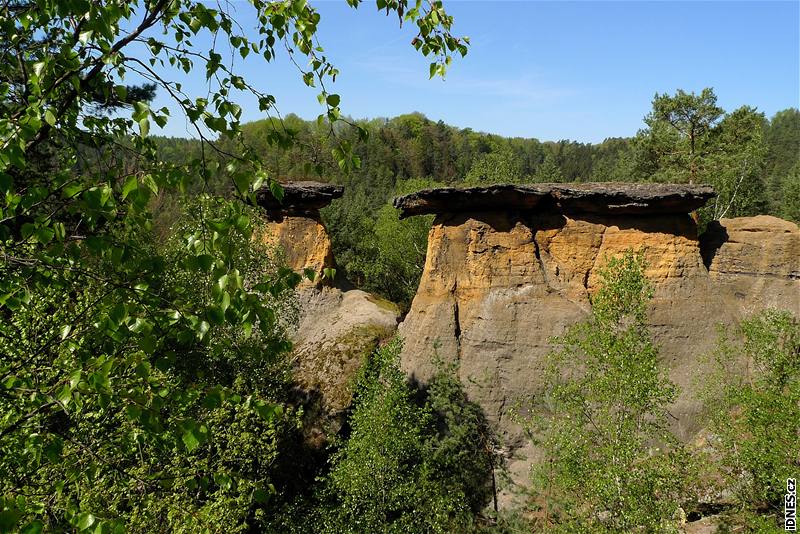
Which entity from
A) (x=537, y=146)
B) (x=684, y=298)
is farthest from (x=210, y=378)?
(x=537, y=146)

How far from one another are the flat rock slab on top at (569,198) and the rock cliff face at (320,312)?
5348 millimetres

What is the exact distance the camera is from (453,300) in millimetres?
17391

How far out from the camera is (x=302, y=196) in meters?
21.2

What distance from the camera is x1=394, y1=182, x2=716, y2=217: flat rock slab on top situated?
599 inches

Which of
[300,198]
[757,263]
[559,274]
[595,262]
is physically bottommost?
[559,274]

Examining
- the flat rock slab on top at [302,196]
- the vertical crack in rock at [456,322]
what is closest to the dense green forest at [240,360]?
the vertical crack in rock at [456,322]

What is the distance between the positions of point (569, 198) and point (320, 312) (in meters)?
11.3

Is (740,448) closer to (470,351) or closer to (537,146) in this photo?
(470,351)

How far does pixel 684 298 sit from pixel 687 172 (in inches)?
580

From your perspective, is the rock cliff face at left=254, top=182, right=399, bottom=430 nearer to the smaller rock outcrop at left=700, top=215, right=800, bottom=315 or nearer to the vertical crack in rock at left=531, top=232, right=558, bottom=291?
the vertical crack in rock at left=531, top=232, right=558, bottom=291

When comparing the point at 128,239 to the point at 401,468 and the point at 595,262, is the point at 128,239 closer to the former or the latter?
the point at 401,468

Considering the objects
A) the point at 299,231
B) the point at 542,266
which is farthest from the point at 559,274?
the point at 299,231

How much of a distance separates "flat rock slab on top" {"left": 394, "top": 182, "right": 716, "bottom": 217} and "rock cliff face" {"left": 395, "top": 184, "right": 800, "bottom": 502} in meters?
0.04

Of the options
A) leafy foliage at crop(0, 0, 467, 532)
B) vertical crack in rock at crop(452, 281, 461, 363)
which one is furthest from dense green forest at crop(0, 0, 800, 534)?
vertical crack in rock at crop(452, 281, 461, 363)
